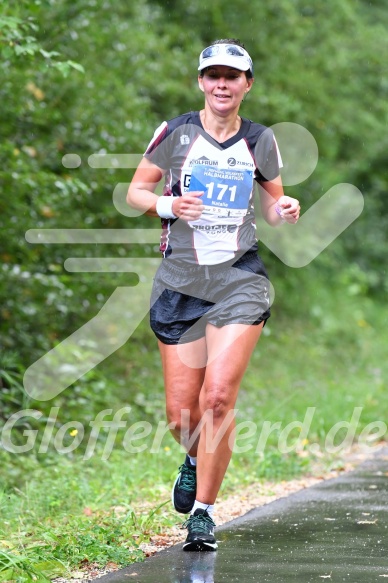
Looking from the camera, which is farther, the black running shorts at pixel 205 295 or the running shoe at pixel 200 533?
the black running shorts at pixel 205 295

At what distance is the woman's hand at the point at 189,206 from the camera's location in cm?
500

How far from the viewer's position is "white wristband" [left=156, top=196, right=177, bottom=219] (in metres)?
5.16

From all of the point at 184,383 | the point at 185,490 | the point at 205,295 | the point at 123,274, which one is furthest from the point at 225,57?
the point at 123,274

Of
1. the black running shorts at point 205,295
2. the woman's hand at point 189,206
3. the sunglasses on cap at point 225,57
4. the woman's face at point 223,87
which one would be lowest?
the black running shorts at point 205,295

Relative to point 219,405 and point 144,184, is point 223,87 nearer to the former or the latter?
point 144,184

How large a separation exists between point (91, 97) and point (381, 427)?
14.2 ft

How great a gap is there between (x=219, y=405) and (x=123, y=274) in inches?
224

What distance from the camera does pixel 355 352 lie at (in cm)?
1630

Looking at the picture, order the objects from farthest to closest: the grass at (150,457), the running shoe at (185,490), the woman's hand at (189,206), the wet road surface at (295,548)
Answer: the running shoe at (185,490), the woman's hand at (189,206), the grass at (150,457), the wet road surface at (295,548)

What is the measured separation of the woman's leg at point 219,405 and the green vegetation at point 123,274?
19.2 inches

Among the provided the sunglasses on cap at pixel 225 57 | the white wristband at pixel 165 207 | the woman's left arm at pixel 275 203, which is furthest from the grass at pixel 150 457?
the sunglasses on cap at pixel 225 57

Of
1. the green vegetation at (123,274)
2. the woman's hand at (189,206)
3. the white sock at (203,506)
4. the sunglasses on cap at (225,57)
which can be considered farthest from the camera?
the green vegetation at (123,274)

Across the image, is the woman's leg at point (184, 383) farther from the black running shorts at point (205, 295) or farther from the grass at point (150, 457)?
the grass at point (150, 457)

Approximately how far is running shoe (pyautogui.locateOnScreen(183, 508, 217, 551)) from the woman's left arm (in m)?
1.49
